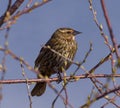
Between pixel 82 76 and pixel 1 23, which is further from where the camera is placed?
pixel 82 76

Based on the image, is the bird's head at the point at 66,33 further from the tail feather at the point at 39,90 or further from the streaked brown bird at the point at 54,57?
the tail feather at the point at 39,90

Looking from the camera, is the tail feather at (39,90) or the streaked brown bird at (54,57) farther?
the streaked brown bird at (54,57)

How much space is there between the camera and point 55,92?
8.79ft

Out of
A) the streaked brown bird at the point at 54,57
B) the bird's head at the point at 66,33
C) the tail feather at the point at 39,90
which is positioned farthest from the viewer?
the bird's head at the point at 66,33

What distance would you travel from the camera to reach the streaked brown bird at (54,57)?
689 cm

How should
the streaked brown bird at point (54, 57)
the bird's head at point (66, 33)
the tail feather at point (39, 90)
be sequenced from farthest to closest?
the bird's head at point (66, 33), the streaked brown bird at point (54, 57), the tail feather at point (39, 90)

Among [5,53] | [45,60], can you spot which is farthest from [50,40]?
[5,53]

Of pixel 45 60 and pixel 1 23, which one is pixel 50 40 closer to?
pixel 45 60

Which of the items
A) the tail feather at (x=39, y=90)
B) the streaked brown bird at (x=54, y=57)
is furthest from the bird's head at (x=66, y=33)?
the tail feather at (x=39, y=90)

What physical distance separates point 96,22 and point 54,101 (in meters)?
0.66

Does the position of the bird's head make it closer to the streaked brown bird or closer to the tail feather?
the streaked brown bird

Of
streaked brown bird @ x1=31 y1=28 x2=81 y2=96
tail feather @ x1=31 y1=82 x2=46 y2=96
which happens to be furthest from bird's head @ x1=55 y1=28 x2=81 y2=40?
tail feather @ x1=31 y1=82 x2=46 y2=96

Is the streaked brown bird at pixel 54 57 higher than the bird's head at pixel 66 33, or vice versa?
the streaked brown bird at pixel 54 57

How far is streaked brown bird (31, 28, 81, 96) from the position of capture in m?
6.89
